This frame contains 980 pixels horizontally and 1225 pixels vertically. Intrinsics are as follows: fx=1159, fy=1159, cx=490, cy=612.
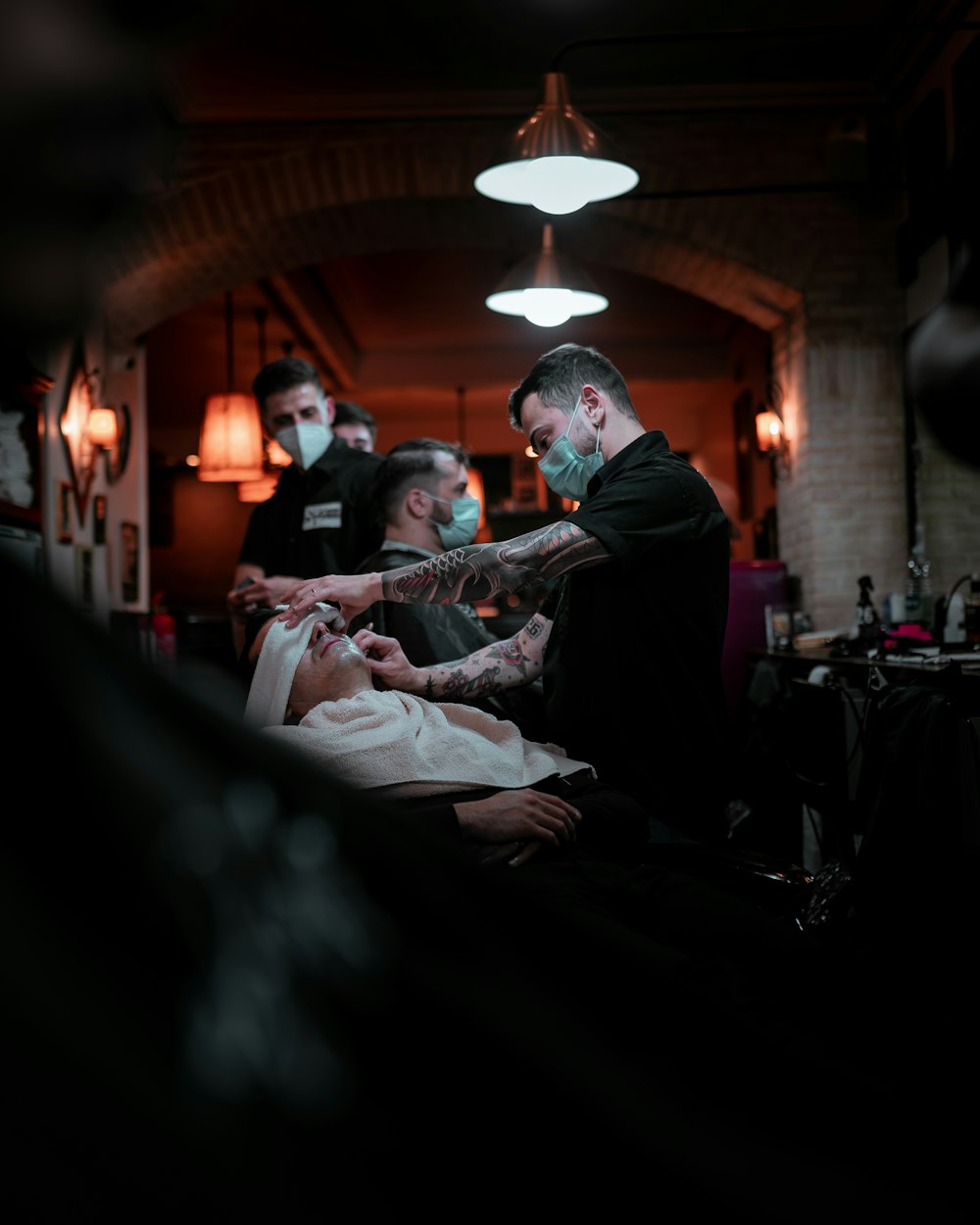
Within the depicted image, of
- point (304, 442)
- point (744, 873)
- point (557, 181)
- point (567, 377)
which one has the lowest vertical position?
point (744, 873)

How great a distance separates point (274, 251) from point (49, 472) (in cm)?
239

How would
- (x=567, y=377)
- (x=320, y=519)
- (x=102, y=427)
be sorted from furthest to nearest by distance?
1. (x=102, y=427)
2. (x=320, y=519)
3. (x=567, y=377)

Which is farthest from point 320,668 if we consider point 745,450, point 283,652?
point 745,450

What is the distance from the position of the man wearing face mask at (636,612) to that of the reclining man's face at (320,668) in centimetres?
6

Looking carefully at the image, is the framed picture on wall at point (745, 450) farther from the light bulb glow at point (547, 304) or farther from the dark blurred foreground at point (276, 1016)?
the dark blurred foreground at point (276, 1016)

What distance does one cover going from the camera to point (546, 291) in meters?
3.90

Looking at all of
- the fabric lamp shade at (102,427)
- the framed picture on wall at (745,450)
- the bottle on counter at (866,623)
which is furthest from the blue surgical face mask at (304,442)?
the framed picture on wall at (745,450)

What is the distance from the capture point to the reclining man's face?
179 centimetres

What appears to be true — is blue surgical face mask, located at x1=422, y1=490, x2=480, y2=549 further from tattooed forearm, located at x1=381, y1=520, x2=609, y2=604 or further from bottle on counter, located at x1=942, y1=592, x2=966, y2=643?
bottle on counter, located at x1=942, y1=592, x2=966, y2=643

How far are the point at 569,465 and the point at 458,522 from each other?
833mm

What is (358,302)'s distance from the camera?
9.34m

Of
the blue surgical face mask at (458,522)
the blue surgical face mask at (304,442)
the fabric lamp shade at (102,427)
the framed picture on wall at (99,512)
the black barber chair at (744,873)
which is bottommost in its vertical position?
the black barber chair at (744,873)

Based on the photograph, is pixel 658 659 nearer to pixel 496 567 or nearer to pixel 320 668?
pixel 496 567

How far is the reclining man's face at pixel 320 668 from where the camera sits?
179 centimetres
